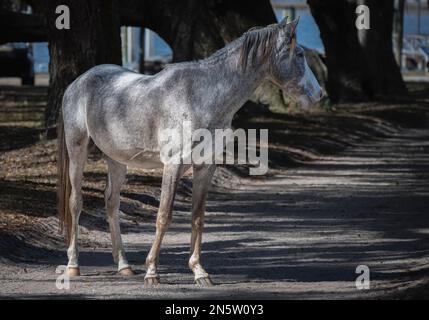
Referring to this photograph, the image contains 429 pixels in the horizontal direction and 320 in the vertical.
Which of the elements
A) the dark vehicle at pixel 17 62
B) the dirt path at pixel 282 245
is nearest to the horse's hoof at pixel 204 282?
the dirt path at pixel 282 245

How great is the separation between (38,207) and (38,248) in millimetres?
1963

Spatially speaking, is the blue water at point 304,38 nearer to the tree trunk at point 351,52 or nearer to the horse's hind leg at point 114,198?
the tree trunk at point 351,52

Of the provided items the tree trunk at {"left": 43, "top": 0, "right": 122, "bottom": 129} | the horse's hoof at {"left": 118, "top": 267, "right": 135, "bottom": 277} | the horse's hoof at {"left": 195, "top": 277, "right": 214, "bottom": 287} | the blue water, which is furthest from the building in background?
the horse's hoof at {"left": 195, "top": 277, "right": 214, "bottom": 287}

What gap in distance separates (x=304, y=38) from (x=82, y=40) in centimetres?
5931

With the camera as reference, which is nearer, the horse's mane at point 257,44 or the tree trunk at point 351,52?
the horse's mane at point 257,44

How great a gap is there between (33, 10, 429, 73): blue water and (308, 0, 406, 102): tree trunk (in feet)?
87.1

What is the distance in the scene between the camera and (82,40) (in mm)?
19797

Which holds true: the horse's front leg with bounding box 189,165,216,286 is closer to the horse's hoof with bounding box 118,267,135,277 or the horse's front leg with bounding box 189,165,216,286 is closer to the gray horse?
the gray horse

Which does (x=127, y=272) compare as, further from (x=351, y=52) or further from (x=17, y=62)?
(x=17, y=62)

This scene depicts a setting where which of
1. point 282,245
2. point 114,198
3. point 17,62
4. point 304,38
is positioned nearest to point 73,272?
point 114,198

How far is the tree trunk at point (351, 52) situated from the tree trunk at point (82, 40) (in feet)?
52.7

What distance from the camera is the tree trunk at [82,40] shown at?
1959 cm

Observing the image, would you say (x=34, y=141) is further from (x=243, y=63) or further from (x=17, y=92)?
(x=17, y=92)

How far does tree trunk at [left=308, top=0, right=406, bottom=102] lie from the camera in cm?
3559
